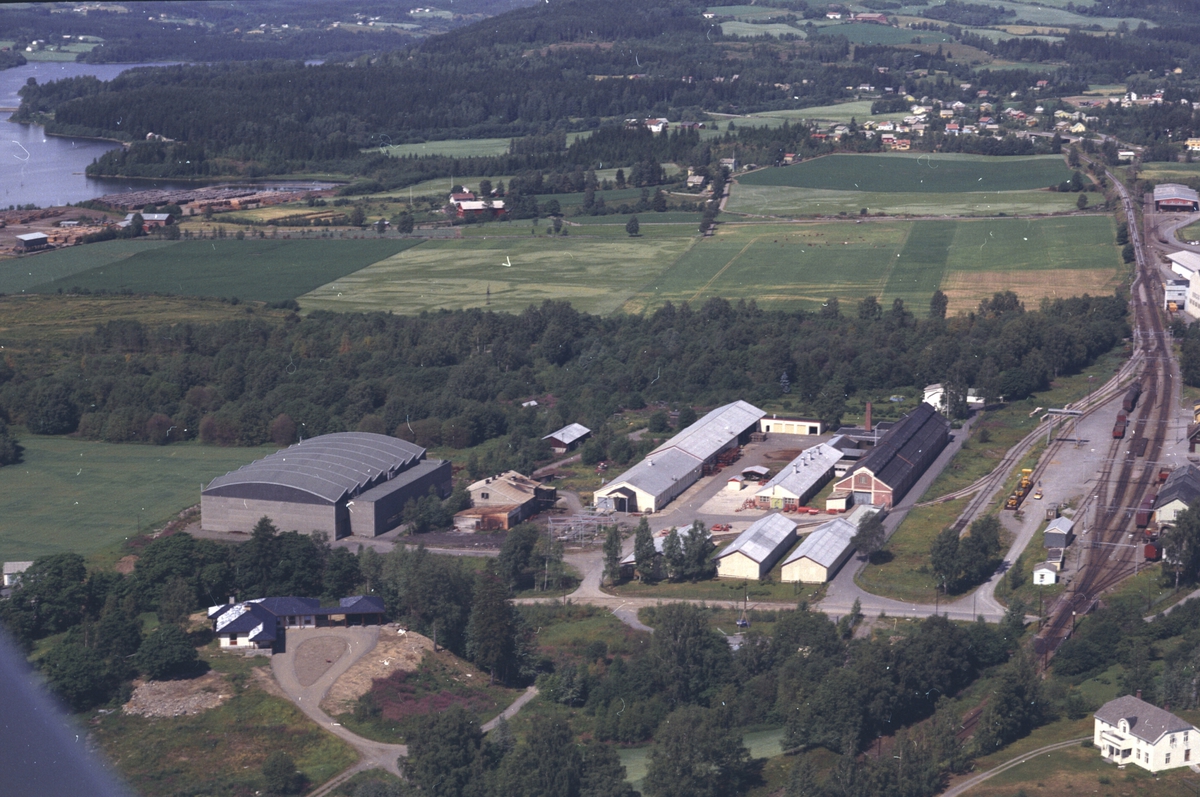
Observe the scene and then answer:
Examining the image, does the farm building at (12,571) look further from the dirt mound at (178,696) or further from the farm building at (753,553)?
the farm building at (753,553)

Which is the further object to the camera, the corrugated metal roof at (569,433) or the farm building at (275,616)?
the corrugated metal roof at (569,433)

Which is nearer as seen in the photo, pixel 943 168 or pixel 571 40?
pixel 943 168

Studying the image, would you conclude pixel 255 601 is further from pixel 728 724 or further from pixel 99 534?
pixel 728 724

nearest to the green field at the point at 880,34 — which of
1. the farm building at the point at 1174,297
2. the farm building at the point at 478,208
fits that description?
the farm building at the point at 478,208

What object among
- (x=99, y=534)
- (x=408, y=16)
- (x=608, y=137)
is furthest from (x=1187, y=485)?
(x=408, y=16)

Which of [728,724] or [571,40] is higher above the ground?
[571,40]

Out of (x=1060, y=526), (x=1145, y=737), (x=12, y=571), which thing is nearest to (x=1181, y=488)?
(x=1060, y=526)

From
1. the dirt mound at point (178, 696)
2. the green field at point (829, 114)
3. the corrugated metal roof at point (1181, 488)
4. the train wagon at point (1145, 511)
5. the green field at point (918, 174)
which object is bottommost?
the train wagon at point (1145, 511)

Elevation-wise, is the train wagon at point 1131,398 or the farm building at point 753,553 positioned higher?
the train wagon at point 1131,398
